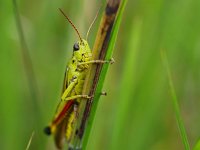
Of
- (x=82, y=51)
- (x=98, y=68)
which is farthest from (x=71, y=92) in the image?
(x=98, y=68)

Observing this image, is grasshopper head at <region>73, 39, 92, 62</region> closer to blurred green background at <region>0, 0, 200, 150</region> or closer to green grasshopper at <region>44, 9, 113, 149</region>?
green grasshopper at <region>44, 9, 113, 149</region>

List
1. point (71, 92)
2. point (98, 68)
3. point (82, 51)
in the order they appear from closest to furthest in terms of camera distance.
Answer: point (98, 68) < point (82, 51) < point (71, 92)

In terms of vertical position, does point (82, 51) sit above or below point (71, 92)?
above

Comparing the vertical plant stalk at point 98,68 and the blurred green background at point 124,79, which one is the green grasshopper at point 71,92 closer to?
the blurred green background at point 124,79

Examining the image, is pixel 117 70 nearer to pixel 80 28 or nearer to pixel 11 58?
pixel 80 28

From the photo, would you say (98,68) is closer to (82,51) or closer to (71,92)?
(82,51)

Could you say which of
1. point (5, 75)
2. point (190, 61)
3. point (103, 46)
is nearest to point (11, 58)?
point (5, 75)
